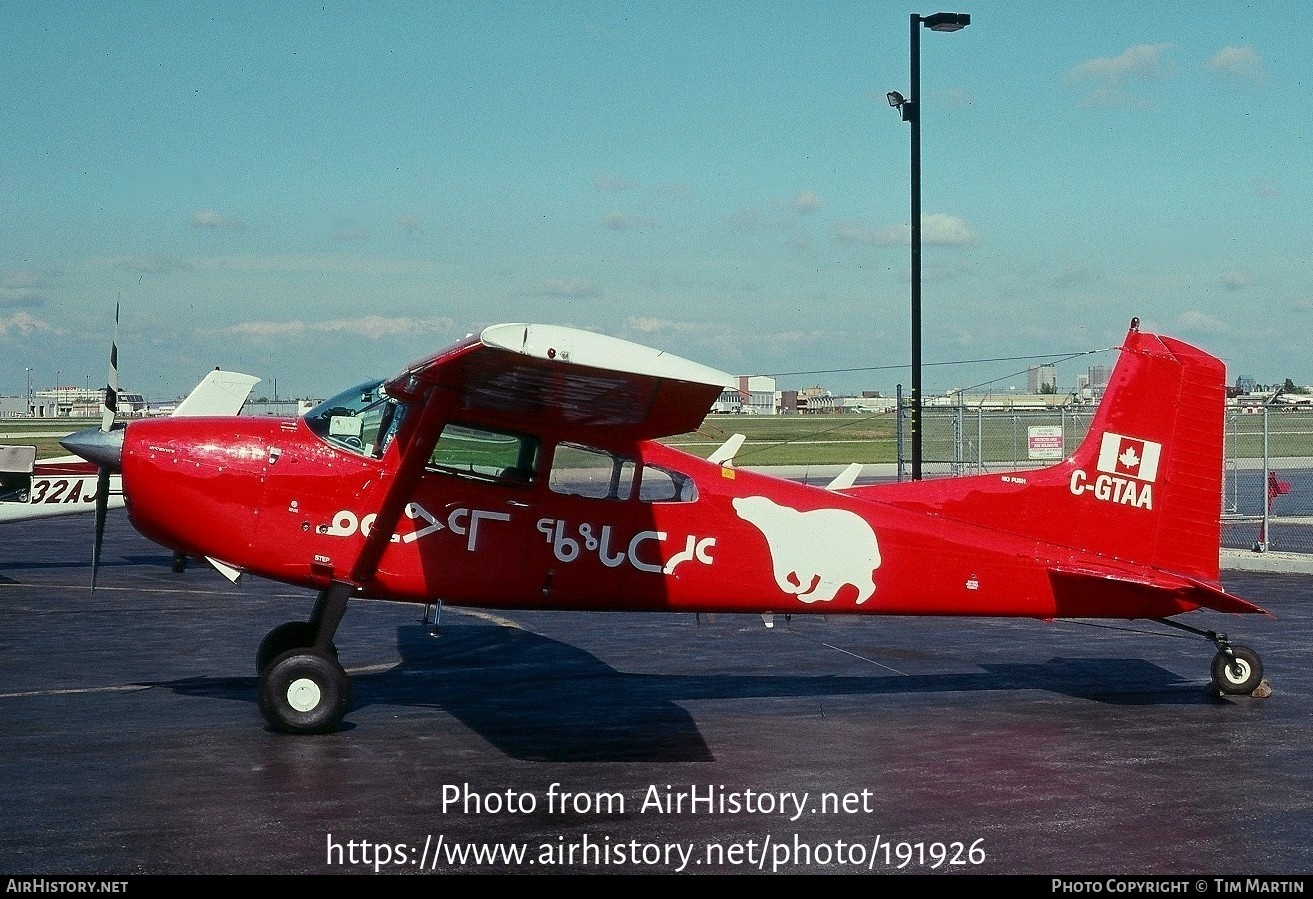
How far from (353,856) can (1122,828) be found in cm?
408

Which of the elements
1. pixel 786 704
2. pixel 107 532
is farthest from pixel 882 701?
pixel 107 532

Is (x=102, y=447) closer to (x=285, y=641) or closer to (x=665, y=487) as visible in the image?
(x=285, y=641)

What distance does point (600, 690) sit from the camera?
11102mm

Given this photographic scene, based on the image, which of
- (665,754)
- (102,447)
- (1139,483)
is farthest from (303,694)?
(1139,483)

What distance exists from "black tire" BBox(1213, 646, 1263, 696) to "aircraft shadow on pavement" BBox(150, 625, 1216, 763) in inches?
8.3

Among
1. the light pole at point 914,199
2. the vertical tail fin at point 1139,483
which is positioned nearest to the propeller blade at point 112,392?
the vertical tail fin at point 1139,483

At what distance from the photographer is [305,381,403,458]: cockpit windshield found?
9773 mm

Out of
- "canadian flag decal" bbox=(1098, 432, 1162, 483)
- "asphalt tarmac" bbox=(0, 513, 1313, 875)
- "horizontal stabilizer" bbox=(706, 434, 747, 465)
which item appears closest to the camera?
"asphalt tarmac" bbox=(0, 513, 1313, 875)

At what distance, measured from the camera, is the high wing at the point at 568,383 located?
723 centimetres

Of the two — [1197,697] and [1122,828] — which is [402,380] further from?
[1197,697]

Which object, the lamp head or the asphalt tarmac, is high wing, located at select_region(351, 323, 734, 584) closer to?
the asphalt tarmac

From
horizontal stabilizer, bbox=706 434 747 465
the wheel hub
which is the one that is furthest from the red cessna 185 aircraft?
horizontal stabilizer, bbox=706 434 747 465

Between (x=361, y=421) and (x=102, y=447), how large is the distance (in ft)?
6.13

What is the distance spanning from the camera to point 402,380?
9.09 meters
